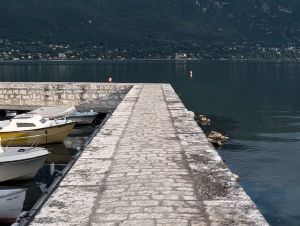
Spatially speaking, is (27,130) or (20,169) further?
(27,130)

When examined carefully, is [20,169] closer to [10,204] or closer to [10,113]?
[10,204]

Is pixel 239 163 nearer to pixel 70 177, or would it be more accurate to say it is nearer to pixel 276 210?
pixel 276 210

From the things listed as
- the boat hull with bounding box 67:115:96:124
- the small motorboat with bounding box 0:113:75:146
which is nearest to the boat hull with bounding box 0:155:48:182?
the small motorboat with bounding box 0:113:75:146

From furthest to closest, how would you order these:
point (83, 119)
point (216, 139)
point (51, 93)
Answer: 1. point (51, 93)
2. point (83, 119)
3. point (216, 139)

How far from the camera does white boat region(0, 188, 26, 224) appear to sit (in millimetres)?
11000

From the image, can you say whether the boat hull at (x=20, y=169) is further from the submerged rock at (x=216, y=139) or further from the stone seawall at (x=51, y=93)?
the stone seawall at (x=51, y=93)

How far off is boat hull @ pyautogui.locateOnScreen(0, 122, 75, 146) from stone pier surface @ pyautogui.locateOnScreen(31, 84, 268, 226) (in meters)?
8.47

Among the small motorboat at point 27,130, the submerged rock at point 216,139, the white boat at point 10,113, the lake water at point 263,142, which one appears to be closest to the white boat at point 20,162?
the small motorboat at point 27,130

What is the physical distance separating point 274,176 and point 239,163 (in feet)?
8.00

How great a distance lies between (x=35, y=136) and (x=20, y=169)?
5548 millimetres

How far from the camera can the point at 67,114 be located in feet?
81.1

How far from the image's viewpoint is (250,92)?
60781 millimetres

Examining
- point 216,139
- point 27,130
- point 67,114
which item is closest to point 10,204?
point 27,130

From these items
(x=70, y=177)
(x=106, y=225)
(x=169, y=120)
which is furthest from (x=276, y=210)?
(x=106, y=225)
